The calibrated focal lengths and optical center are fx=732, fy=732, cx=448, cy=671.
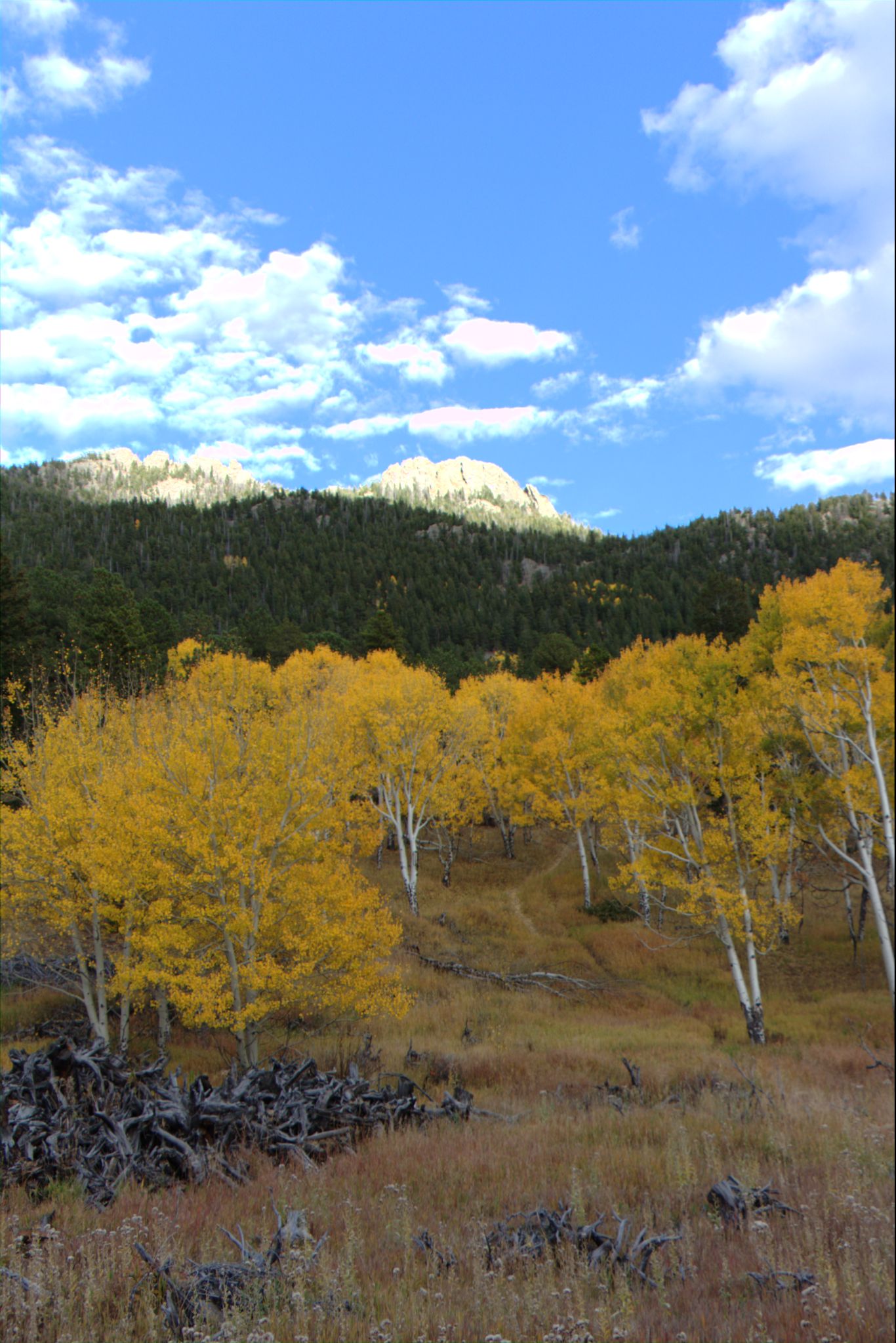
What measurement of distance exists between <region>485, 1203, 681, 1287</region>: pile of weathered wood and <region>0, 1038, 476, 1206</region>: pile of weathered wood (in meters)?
5.66

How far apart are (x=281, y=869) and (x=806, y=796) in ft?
65.8

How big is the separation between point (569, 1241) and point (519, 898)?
42.4 metres

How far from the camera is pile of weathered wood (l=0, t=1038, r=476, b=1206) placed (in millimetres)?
11070

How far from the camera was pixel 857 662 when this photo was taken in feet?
8.21

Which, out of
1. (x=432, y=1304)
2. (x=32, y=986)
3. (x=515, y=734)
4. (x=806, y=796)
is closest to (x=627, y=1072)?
(x=432, y=1304)

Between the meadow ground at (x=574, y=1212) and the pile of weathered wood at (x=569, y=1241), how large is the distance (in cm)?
12

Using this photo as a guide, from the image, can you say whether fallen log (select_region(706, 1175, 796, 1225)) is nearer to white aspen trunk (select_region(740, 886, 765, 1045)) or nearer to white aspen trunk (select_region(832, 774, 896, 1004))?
white aspen trunk (select_region(832, 774, 896, 1004))

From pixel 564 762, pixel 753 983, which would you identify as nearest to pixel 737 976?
pixel 753 983

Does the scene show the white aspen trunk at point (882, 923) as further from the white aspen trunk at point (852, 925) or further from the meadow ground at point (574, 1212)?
the white aspen trunk at point (852, 925)

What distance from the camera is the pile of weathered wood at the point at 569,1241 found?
6262mm

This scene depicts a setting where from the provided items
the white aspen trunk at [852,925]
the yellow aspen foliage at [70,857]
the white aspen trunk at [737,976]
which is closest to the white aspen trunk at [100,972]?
the yellow aspen foliage at [70,857]

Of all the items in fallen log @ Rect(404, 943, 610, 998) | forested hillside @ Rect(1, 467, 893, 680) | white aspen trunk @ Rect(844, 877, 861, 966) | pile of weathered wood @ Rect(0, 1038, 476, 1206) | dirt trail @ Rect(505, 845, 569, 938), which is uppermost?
forested hillside @ Rect(1, 467, 893, 680)

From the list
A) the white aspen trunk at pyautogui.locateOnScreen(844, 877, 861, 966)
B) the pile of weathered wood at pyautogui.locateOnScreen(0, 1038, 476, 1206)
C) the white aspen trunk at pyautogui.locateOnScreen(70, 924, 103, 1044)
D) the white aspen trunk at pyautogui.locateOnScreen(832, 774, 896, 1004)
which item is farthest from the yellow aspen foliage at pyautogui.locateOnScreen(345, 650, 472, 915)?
the white aspen trunk at pyautogui.locateOnScreen(832, 774, 896, 1004)

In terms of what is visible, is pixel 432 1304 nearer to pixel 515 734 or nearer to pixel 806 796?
pixel 806 796
